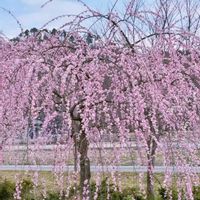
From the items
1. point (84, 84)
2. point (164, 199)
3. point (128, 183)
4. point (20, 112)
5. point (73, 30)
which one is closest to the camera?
point (84, 84)

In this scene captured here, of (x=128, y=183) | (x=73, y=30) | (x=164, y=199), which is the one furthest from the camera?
(x=128, y=183)

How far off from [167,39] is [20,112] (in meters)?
1.37

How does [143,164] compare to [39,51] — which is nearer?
[143,164]

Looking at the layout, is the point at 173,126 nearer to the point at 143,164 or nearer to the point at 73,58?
the point at 143,164

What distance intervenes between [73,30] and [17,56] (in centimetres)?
54

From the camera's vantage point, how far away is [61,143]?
14.9ft

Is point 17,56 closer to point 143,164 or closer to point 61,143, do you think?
point 61,143

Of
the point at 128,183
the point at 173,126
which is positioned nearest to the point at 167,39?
the point at 173,126

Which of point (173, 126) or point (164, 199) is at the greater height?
point (173, 126)

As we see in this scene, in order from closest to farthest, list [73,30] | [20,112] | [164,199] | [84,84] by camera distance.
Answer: [84,84]
[20,112]
[73,30]
[164,199]

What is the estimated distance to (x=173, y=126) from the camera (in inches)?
154

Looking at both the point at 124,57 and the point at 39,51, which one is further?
the point at 39,51

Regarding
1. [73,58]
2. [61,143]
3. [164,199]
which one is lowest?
[164,199]

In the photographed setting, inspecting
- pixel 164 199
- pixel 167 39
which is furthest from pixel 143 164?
pixel 164 199
